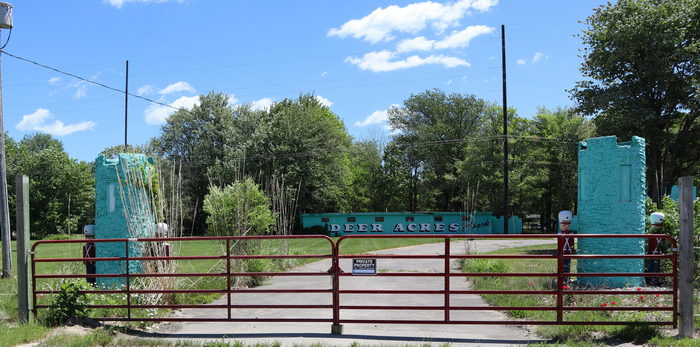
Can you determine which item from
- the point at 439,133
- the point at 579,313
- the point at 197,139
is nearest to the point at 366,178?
the point at 439,133

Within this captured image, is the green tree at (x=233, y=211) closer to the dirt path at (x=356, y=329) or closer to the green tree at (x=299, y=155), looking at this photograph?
the dirt path at (x=356, y=329)

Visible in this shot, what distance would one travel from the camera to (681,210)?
25.2 ft

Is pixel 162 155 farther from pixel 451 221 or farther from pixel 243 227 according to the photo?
pixel 243 227

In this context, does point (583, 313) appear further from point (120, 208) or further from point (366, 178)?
point (366, 178)

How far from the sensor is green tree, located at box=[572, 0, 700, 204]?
82.1 ft

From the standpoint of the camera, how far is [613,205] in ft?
40.2

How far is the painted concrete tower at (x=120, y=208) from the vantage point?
1071 centimetres

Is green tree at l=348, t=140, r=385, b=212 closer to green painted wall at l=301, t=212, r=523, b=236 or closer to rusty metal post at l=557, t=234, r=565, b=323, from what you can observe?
green painted wall at l=301, t=212, r=523, b=236

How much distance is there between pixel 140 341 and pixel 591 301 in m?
7.58

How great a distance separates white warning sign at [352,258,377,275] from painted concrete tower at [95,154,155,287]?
474cm

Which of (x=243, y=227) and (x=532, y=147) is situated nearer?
(x=243, y=227)

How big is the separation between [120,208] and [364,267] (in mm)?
5976

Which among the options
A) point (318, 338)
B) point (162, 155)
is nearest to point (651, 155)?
point (318, 338)

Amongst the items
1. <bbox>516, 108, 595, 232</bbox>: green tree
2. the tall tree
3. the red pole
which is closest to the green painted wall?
<bbox>516, 108, 595, 232</bbox>: green tree
